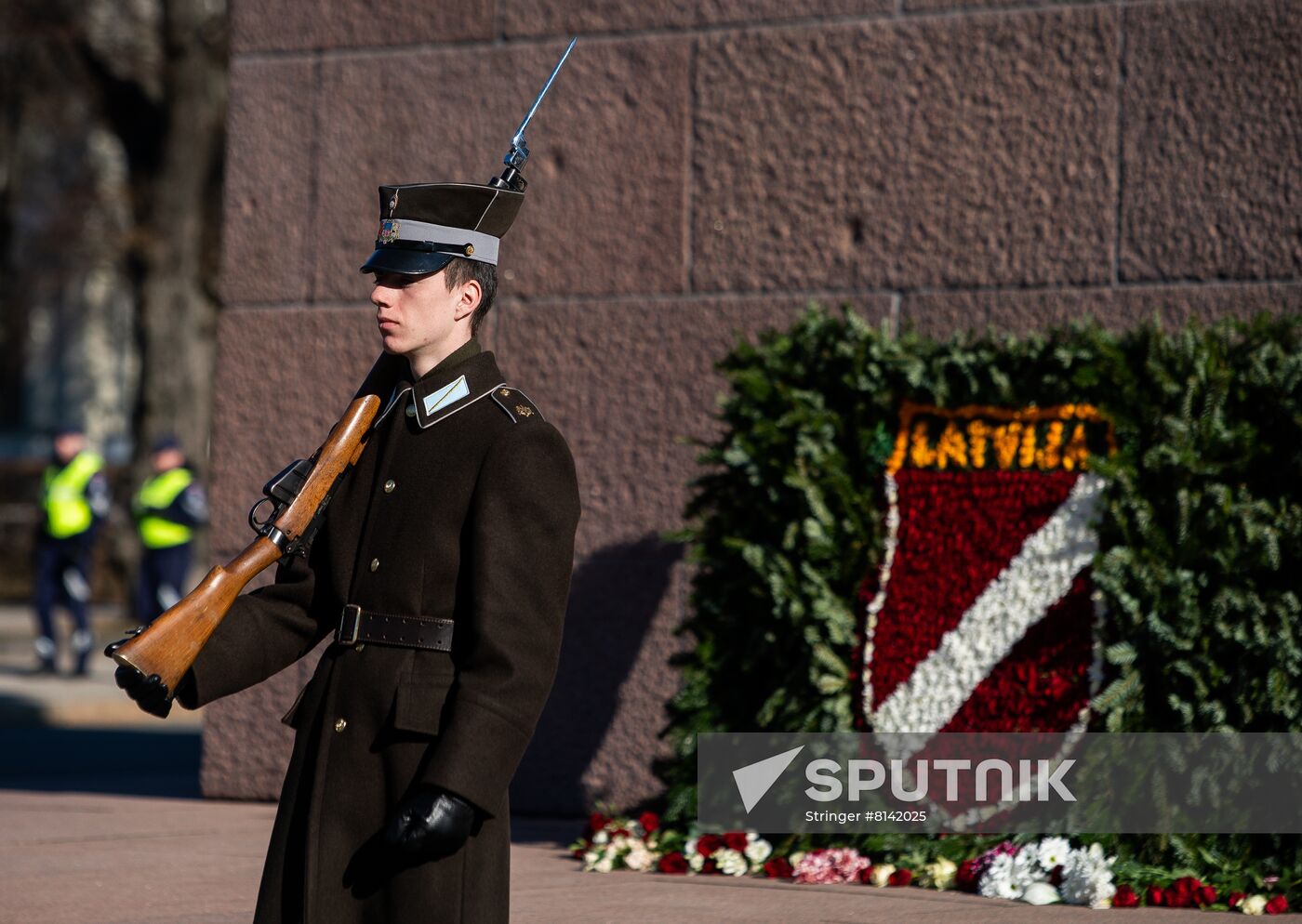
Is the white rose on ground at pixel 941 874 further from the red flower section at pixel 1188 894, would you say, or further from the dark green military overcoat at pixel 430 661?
the dark green military overcoat at pixel 430 661

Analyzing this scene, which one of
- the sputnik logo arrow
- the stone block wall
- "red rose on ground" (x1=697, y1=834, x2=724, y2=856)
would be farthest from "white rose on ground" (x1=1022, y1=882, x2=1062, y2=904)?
the stone block wall

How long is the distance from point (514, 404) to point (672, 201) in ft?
12.4

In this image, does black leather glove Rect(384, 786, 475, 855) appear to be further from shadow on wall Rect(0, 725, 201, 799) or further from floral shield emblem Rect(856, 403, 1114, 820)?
shadow on wall Rect(0, 725, 201, 799)

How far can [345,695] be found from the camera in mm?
3459

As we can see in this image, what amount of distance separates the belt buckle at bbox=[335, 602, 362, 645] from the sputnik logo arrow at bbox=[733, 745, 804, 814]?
2784 mm

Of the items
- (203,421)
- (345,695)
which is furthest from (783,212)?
(203,421)

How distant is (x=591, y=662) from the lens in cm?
712

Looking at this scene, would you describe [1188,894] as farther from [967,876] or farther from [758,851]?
[758,851]

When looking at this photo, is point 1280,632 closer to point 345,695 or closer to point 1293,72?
point 1293,72

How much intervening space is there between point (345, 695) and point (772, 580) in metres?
2.66

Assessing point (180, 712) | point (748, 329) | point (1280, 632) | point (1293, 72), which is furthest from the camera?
point (180, 712)

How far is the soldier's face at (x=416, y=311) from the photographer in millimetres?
3543

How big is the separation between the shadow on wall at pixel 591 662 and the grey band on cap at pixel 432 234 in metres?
3.50

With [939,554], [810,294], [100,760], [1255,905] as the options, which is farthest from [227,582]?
[100,760]
